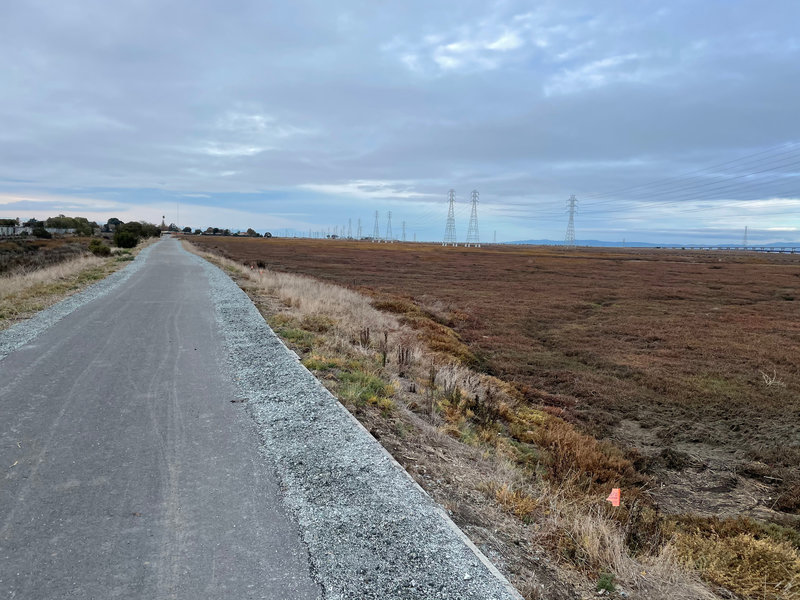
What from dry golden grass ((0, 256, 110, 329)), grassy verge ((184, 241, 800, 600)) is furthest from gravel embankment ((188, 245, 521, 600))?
dry golden grass ((0, 256, 110, 329))

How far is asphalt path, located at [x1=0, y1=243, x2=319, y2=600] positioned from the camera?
3223 millimetres

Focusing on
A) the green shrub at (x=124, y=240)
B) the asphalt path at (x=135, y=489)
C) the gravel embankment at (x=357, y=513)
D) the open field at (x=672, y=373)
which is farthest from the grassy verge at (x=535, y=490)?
the green shrub at (x=124, y=240)

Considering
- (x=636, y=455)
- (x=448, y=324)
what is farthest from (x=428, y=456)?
(x=448, y=324)

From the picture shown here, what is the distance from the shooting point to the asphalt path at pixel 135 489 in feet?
10.6

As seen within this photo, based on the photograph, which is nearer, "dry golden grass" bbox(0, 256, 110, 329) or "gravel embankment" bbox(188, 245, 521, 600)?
"gravel embankment" bbox(188, 245, 521, 600)

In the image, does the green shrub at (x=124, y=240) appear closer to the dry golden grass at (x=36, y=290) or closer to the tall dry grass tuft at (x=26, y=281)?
the tall dry grass tuft at (x=26, y=281)

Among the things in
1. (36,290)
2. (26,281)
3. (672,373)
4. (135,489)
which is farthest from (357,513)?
(26,281)

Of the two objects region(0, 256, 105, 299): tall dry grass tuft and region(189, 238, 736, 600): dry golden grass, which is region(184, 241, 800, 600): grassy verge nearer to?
region(189, 238, 736, 600): dry golden grass

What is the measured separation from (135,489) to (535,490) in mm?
4156

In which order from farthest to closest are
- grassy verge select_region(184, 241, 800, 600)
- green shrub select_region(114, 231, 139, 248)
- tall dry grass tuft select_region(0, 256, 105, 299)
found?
green shrub select_region(114, 231, 139, 248) → tall dry grass tuft select_region(0, 256, 105, 299) → grassy verge select_region(184, 241, 800, 600)

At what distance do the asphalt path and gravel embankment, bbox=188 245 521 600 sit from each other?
204 mm

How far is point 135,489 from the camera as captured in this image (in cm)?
432

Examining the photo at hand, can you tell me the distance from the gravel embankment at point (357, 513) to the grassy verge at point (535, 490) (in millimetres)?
323

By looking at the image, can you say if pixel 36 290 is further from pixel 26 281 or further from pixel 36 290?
pixel 26 281
